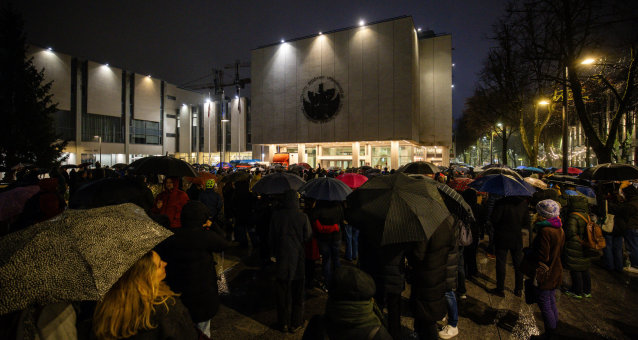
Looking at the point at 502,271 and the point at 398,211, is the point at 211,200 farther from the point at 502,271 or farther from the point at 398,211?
the point at 502,271

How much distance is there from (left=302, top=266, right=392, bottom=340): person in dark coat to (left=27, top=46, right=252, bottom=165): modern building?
3920 cm

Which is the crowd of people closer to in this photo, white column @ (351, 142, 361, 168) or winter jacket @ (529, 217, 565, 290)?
winter jacket @ (529, 217, 565, 290)

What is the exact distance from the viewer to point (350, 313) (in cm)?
174

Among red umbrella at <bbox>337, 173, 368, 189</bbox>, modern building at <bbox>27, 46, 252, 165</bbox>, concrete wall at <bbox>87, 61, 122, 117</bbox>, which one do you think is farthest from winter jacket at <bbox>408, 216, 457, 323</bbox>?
concrete wall at <bbox>87, 61, 122, 117</bbox>

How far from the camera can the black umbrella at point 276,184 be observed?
246 inches

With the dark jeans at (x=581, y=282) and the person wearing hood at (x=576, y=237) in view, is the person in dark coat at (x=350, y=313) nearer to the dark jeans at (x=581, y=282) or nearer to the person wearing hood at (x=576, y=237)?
the person wearing hood at (x=576, y=237)

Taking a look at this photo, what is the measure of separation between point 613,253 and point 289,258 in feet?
24.6

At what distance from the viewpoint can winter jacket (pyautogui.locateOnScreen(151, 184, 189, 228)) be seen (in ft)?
17.3

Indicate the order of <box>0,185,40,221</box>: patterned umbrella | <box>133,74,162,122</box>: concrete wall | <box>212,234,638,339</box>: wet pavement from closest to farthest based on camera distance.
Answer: <box>212,234,638,339</box>: wet pavement
<box>0,185,40,221</box>: patterned umbrella
<box>133,74,162,122</box>: concrete wall

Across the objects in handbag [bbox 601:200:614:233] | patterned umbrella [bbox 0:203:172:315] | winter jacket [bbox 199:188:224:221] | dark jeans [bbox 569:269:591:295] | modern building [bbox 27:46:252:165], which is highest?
modern building [bbox 27:46:252:165]

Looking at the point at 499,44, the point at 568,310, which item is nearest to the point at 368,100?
the point at 499,44

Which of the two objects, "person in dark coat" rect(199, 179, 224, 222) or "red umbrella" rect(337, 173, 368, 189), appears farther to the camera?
"red umbrella" rect(337, 173, 368, 189)

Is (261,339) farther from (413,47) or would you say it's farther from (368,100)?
(413,47)

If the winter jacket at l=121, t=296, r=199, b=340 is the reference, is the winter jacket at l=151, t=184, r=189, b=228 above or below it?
above
